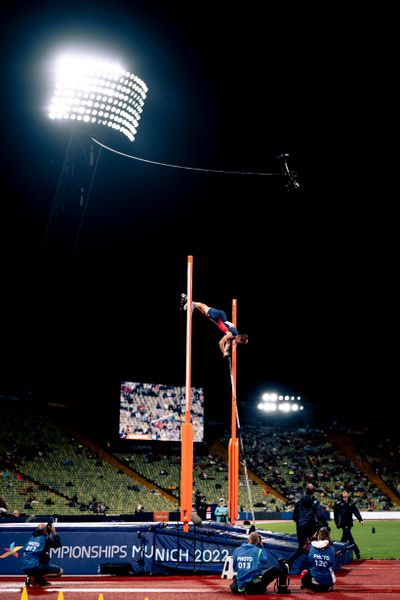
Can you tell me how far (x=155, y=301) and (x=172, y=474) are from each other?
9150 mm

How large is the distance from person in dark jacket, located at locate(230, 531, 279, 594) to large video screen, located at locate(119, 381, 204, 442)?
950 inches

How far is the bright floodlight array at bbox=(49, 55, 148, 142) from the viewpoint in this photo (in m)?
17.8

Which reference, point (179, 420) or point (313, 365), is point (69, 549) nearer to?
point (179, 420)

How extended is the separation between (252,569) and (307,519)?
2.24 m

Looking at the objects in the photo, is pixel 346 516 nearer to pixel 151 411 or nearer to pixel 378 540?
pixel 378 540

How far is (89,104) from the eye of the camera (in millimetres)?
18312

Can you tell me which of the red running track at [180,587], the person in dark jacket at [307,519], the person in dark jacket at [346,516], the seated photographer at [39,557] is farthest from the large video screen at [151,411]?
the seated photographer at [39,557]

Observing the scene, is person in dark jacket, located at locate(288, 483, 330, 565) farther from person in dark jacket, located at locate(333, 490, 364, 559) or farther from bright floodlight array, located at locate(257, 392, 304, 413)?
bright floodlight array, located at locate(257, 392, 304, 413)

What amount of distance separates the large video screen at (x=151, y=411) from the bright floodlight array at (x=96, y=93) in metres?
18.6

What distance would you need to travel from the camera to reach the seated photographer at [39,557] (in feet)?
38.1

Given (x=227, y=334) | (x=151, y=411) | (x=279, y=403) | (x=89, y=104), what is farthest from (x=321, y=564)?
(x=279, y=403)

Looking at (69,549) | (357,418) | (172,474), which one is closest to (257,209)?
(69,549)

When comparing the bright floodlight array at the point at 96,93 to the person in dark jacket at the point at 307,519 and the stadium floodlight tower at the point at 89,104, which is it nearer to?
the stadium floodlight tower at the point at 89,104

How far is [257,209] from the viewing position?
24.4 metres
